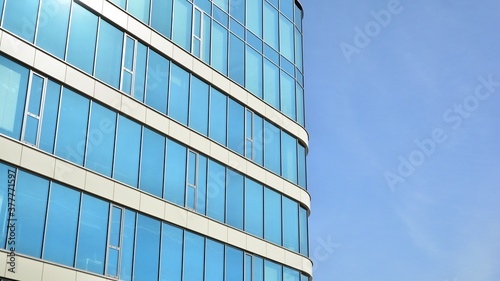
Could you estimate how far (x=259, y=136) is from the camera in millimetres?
32469

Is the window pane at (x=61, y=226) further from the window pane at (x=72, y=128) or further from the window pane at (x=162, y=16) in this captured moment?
the window pane at (x=162, y=16)

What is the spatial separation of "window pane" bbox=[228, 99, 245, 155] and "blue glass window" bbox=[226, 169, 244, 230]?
4.13ft

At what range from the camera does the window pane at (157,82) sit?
2696 centimetres

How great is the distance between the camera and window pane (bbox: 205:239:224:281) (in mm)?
27766

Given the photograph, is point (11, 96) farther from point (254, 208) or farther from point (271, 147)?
point (271, 147)

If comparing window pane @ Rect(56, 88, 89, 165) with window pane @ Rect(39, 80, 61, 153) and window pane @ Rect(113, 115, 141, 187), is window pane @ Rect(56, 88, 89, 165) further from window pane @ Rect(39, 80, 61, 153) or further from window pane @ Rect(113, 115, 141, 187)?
window pane @ Rect(113, 115, 141, 187)

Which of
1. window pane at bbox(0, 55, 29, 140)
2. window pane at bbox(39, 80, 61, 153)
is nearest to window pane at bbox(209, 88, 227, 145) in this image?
window pane at bbox(39, 80, 61, 153)

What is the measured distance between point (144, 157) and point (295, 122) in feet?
37.5

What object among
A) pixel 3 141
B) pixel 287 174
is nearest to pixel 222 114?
pixel 287 174

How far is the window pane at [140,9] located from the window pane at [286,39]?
32.0ft

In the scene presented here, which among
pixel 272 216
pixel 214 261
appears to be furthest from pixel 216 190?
pixel 272 216

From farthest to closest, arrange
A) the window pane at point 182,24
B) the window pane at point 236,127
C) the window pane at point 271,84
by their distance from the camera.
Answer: the window pane at point 271,84 < the window pane at point 236,127 < the window pane at point 182,24

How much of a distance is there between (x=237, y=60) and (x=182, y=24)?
368 centimetres

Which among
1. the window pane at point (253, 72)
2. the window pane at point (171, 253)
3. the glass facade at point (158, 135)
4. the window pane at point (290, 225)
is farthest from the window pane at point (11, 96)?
the window pane at point (290, 225)
